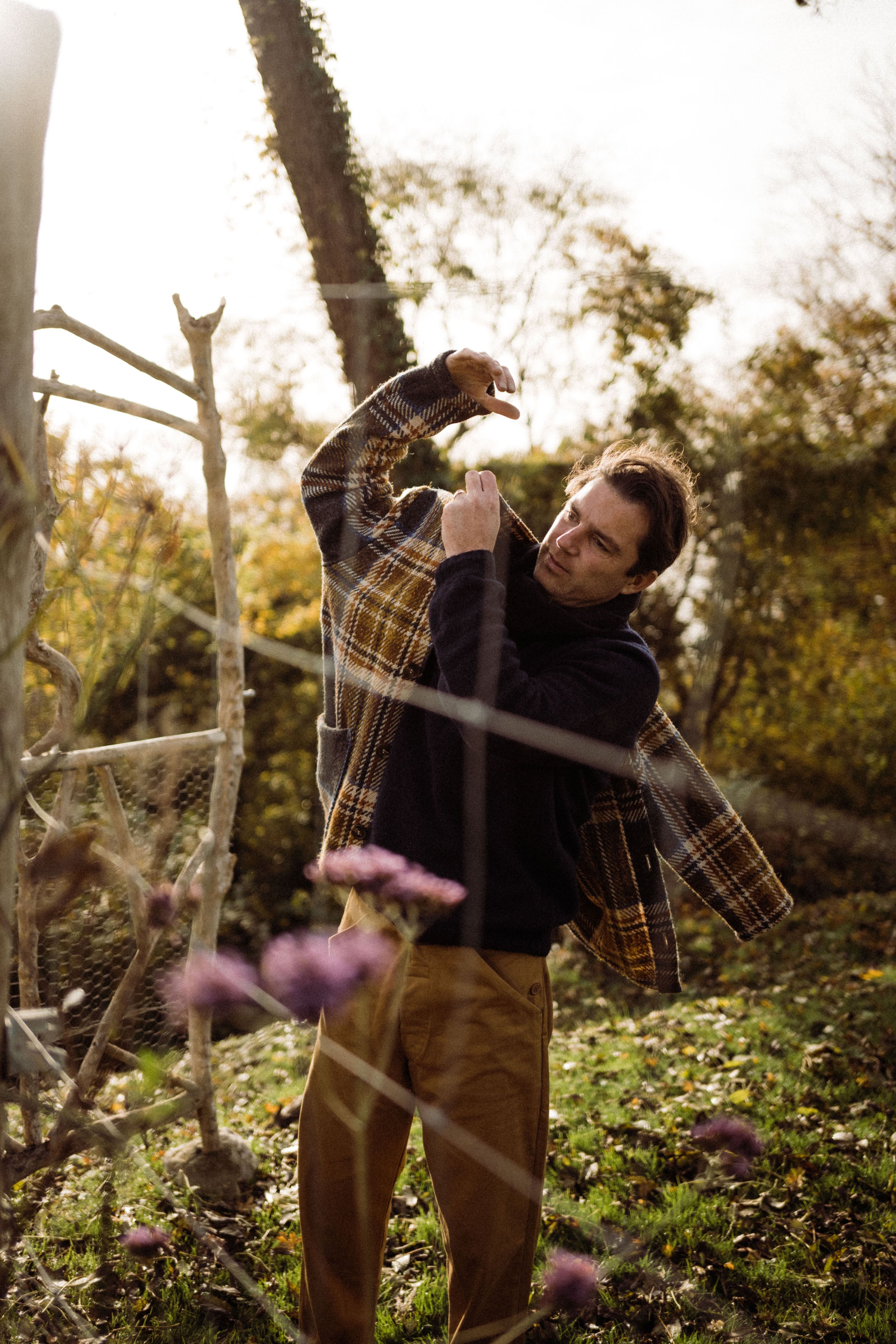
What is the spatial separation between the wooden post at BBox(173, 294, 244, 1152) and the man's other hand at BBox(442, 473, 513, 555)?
43.8 inches

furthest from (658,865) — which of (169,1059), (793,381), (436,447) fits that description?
(793,381)

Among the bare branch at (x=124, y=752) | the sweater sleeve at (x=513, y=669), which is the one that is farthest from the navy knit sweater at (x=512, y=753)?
the bare branch at (x=124, y=752)

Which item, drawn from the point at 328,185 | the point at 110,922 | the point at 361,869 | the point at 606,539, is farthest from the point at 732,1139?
the point at 328,185

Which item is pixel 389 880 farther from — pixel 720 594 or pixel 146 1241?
pixel 720 594

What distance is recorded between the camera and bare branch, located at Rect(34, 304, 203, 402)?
2141mm

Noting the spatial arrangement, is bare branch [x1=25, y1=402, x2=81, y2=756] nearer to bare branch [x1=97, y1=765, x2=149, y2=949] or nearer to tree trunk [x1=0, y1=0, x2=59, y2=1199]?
A: bare branch [x1=97, y1=765, x2=149, y2=949]

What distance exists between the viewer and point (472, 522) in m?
1.75

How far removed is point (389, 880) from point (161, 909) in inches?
17.6

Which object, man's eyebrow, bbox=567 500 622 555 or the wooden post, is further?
the wooden post

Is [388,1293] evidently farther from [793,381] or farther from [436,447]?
[793,381]

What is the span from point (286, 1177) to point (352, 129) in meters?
4.51

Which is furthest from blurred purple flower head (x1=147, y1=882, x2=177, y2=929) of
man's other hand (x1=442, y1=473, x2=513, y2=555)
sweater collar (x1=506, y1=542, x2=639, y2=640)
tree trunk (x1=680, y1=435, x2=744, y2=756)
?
tree trunk (x1=680, y1=435, x2=744, y2=756)

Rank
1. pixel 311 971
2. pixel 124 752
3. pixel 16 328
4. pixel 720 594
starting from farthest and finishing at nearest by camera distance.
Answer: pixel 720 594, pixel 124 752, pixel 311 971, pixel 16 328

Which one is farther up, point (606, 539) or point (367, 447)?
point (367, 447)
